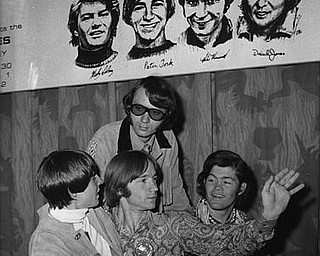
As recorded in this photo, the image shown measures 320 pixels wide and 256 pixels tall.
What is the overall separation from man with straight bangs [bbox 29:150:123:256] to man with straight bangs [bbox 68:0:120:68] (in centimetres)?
16

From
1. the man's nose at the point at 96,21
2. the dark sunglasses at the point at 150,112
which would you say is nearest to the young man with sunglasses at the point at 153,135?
the dark sunglasses at the point at 150,112

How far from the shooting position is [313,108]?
860 mm

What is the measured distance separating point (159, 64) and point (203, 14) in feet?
0.29

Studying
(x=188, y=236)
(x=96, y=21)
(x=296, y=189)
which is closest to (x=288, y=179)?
(x=296, y=189)

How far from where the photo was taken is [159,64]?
90 cm

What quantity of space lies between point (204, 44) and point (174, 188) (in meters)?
0.19

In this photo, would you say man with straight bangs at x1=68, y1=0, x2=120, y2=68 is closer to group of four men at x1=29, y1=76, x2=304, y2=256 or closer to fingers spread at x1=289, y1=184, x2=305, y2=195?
group of four men at x1=29, y1=76, x2=304, y2=256

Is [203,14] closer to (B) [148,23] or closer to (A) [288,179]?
(B) [148,23]

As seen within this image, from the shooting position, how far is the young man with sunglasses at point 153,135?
87 centimetres

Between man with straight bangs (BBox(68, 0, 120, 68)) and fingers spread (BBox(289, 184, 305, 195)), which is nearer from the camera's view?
fingers spread (BBox(289, 184, 305, 195))

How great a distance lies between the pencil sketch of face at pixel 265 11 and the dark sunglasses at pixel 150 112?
17 centimetres

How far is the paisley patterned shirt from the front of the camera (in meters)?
0.79

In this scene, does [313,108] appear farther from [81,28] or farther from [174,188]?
[81,28]

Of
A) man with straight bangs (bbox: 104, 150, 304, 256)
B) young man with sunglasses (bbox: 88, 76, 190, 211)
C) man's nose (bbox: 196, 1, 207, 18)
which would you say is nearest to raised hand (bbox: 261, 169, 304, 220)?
man with straight bangs (bbox: 104, 150, 304, 256)
